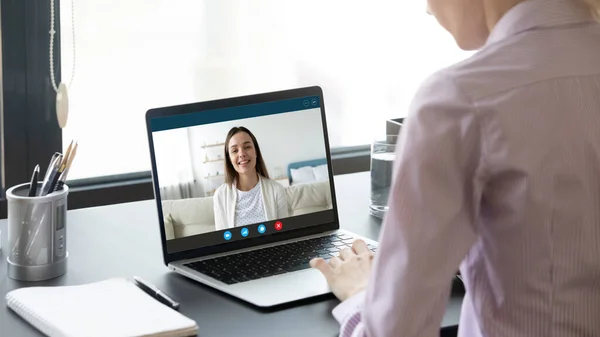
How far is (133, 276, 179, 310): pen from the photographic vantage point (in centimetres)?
127

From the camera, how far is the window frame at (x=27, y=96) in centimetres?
212

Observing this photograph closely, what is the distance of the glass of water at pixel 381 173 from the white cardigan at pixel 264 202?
0.86 ft

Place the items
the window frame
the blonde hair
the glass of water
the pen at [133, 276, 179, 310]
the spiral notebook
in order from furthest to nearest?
the window frame
the glass of water
the pen at [133, 276, 179, 310]
the spiral notebook
the blonde hair

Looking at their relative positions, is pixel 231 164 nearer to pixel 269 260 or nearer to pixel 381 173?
pixel 269 260

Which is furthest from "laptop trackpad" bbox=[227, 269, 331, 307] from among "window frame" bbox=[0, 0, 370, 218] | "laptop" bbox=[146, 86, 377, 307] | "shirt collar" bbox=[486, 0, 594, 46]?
"window frame" bbox=[0, 0, 370, 218]

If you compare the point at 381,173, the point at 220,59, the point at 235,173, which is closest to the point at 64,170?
the point at 235,173

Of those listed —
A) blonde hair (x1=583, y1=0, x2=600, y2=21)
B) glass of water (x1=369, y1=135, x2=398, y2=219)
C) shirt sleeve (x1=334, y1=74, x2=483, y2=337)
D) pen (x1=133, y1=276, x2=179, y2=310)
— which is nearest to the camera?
shirt sleeve (x1=334, y1=74, x2=483, y2=337)

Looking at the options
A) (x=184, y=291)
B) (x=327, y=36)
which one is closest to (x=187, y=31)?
(x=327, y=36)

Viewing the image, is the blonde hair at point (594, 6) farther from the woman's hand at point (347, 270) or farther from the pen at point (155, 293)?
the pen at point (155, 293)

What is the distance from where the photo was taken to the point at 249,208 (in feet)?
4.95

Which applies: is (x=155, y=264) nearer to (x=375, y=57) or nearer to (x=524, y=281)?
(x=524, y=281)

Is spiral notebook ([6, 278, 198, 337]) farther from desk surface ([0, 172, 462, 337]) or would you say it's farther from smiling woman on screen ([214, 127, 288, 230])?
smiling woman on screen ([214, 127, 288, 230])

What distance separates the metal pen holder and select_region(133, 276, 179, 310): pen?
0.49ft

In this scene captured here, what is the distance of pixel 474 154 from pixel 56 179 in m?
0.80
